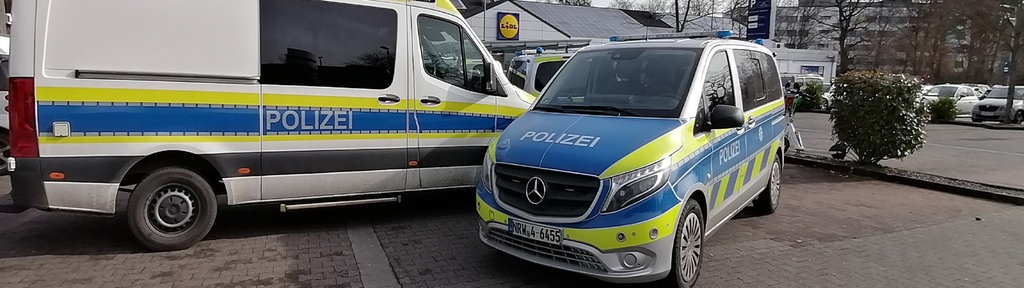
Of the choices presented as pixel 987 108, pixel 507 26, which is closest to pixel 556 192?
pixel 987 108

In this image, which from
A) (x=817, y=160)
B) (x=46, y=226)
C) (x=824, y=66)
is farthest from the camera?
(x=824, y=66)

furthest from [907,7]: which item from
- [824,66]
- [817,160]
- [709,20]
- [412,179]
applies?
[412,179]

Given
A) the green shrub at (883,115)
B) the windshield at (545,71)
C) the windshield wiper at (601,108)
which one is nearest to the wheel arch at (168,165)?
the windshield wiper at (601,108)

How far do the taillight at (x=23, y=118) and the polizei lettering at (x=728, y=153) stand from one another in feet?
16.7

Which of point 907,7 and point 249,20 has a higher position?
point 907,7

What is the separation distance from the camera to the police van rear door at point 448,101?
239 inches

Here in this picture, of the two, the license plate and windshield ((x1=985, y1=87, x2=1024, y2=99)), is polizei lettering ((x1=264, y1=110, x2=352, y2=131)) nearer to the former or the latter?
the license plate

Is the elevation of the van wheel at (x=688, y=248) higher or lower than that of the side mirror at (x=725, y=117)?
lower

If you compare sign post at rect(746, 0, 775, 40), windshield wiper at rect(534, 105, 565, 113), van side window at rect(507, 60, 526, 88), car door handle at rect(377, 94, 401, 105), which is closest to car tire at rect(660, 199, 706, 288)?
windshield wiper at rect(534, 105, 565, 113)

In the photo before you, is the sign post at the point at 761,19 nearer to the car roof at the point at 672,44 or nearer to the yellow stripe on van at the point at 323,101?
the car roof at the point at 672,44

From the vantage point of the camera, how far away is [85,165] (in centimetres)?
484

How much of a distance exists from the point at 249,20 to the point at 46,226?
117 inches

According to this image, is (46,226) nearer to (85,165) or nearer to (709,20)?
(85,165)

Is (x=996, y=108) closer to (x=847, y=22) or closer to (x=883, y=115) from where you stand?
(x=883, y=115)
